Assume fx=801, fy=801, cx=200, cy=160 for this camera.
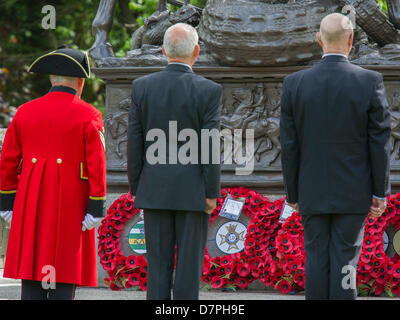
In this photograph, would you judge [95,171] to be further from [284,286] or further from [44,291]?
[284,286]

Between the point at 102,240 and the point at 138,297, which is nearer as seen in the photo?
the point at 138,297

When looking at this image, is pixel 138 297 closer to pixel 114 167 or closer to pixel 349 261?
pixel 114 167

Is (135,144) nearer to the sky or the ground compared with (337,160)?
nearer to the sky

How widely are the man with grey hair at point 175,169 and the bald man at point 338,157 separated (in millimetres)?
545

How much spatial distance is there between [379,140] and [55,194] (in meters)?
1.95

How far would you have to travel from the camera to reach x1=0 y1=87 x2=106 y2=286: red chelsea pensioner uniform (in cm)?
484

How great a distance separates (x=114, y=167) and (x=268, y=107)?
154cm

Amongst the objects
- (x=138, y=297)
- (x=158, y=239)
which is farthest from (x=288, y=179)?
(x=138, y=297)

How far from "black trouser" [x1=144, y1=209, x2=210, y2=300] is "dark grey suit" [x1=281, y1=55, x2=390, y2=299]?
650mm

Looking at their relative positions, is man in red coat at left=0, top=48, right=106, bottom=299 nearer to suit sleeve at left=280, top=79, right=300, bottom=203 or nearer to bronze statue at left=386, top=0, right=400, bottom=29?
suit sleeve at left=280, top=79, right=300, bottom=203

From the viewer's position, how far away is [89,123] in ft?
16.0

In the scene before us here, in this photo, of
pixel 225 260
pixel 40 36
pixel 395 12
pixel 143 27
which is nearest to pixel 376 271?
pixel 225 260

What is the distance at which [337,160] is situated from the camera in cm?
467

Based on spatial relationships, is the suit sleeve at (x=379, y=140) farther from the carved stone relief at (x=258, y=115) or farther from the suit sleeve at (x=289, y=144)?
the carved stone relief at (x=258, y=115)
